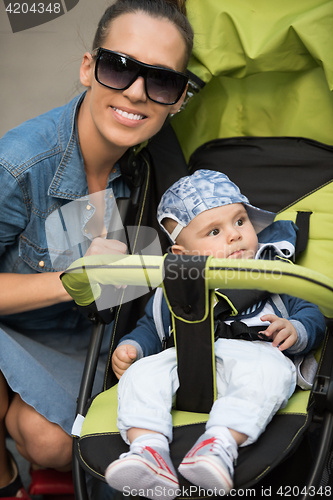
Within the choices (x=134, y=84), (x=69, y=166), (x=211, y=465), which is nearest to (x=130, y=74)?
(x=134, y=84)

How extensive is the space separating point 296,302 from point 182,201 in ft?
1.41

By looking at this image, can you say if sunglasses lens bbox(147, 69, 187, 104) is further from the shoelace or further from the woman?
the shoelace

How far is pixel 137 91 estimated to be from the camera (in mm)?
1224

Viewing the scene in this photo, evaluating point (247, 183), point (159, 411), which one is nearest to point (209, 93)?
point (247, 183)

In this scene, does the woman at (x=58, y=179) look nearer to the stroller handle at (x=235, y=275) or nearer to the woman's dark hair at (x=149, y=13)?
the woman's dark hair at (x=149, y=13)

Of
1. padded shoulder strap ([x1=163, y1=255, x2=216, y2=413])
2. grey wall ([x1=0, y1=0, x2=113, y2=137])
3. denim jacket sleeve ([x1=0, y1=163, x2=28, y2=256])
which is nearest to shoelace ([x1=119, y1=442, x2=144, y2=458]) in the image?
padded shoulder strap ([x1=163, y1=255, x2=216, y2=413])

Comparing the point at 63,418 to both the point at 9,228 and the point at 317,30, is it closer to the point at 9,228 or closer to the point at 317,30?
the point at 9,228

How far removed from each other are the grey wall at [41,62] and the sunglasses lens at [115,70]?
75cm

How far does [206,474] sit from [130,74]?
0.95m

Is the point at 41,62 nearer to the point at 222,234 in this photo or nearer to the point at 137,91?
the point at 137,91

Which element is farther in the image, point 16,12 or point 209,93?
point 16,12

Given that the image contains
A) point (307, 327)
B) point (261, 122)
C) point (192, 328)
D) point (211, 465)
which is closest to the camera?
point (211, 465)

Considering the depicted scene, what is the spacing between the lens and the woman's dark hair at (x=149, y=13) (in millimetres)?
1271

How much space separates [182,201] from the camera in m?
1.37
